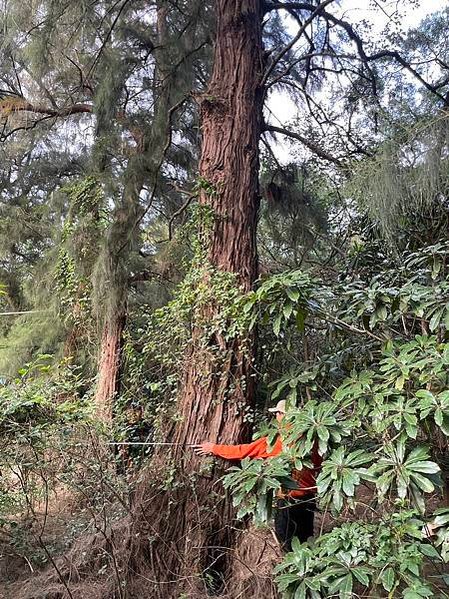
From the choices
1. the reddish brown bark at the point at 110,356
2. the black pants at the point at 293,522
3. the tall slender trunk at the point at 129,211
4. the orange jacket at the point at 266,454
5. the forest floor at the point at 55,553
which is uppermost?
the tall slender trunk at the point at 129,211

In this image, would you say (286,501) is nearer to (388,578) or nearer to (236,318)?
(388,578)

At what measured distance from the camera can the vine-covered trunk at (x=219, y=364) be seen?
2.90 m

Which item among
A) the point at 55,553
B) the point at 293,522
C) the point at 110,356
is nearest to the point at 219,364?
the point at 293,522

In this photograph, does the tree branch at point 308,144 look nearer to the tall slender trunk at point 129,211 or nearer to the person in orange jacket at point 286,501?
the tall slender trunk at point 129,211

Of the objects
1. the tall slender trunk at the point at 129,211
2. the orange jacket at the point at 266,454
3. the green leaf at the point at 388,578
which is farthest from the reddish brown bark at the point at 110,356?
the green leaf at the point at 388,578

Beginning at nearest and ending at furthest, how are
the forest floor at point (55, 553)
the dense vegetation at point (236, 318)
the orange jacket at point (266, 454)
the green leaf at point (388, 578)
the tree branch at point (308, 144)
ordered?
the green leaf at point (388, 578)
the dense vegetation at point (236, 318)
the orange jacket at point (266, 454)
the forest floor at point (55, 553)
the tree branch at point (308, 144)

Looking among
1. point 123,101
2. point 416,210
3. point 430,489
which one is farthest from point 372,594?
point 123,101

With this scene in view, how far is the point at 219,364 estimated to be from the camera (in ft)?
10.3

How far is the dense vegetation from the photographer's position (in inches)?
91.2

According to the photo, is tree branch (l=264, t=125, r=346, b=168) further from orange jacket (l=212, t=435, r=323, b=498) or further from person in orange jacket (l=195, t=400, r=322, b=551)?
orange jacket (l=212, t=435, r=323, b=498)

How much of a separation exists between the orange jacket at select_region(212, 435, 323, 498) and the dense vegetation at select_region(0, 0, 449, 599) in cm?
10

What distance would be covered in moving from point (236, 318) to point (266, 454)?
32.1 inches

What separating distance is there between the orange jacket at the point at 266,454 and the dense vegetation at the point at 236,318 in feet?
0.33

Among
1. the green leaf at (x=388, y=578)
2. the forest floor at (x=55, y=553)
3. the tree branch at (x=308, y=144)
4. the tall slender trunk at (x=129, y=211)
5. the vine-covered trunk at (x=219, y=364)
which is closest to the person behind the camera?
the green leaf at (x=388, y=578)
